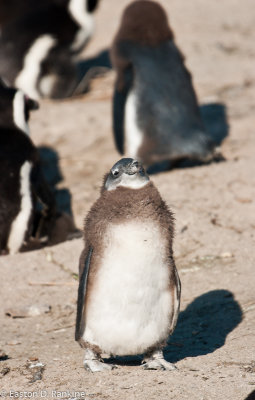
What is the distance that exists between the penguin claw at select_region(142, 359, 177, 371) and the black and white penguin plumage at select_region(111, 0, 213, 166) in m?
3.25

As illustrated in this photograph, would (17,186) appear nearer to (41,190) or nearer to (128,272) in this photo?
(41,190)

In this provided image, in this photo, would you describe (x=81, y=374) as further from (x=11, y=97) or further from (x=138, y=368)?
(x=11, y=97)

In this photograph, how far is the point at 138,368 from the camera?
3.48 m

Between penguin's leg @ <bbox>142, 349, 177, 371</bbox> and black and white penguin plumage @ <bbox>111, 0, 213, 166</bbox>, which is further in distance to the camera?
black and white penguin plumage @ <bbox>111, 0, 213, 166</bbox>

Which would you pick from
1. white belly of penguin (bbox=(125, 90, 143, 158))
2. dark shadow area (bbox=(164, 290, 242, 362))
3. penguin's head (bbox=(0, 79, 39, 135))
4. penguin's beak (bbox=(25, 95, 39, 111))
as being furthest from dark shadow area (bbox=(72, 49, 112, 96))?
dark shadow area (bbox=(164, 290, 242, 362))

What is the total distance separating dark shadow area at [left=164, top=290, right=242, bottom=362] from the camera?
3787 mm

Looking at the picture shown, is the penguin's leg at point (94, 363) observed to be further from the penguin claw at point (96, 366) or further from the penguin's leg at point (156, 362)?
the penguin's leg at point (156, 362)

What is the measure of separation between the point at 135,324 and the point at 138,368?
295mm

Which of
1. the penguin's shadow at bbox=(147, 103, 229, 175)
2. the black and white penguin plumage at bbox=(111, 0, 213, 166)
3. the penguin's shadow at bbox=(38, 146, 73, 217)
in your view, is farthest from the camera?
the penguin's shadow at bbox=(147, 103, 229, 175)

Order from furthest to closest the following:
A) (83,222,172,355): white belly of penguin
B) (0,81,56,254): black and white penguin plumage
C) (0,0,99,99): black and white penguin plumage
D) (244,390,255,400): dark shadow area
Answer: (0,0,99,99): black and white penguin plumage → (0,81,56,254): black and white penguin plumage → (83,222,172,355): white belly of penguin → (244,390,255,400): dark shadow area

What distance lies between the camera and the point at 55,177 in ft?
22.7

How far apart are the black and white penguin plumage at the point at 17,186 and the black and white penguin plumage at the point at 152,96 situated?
1201 millimetres

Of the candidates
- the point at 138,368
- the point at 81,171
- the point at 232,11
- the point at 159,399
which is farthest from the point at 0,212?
the point at 232,11

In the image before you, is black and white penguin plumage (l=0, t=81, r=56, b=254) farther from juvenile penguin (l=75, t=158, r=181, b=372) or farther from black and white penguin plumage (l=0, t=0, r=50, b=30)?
black and white penguin plumage (l=0, t=0, r=50, b=30)
